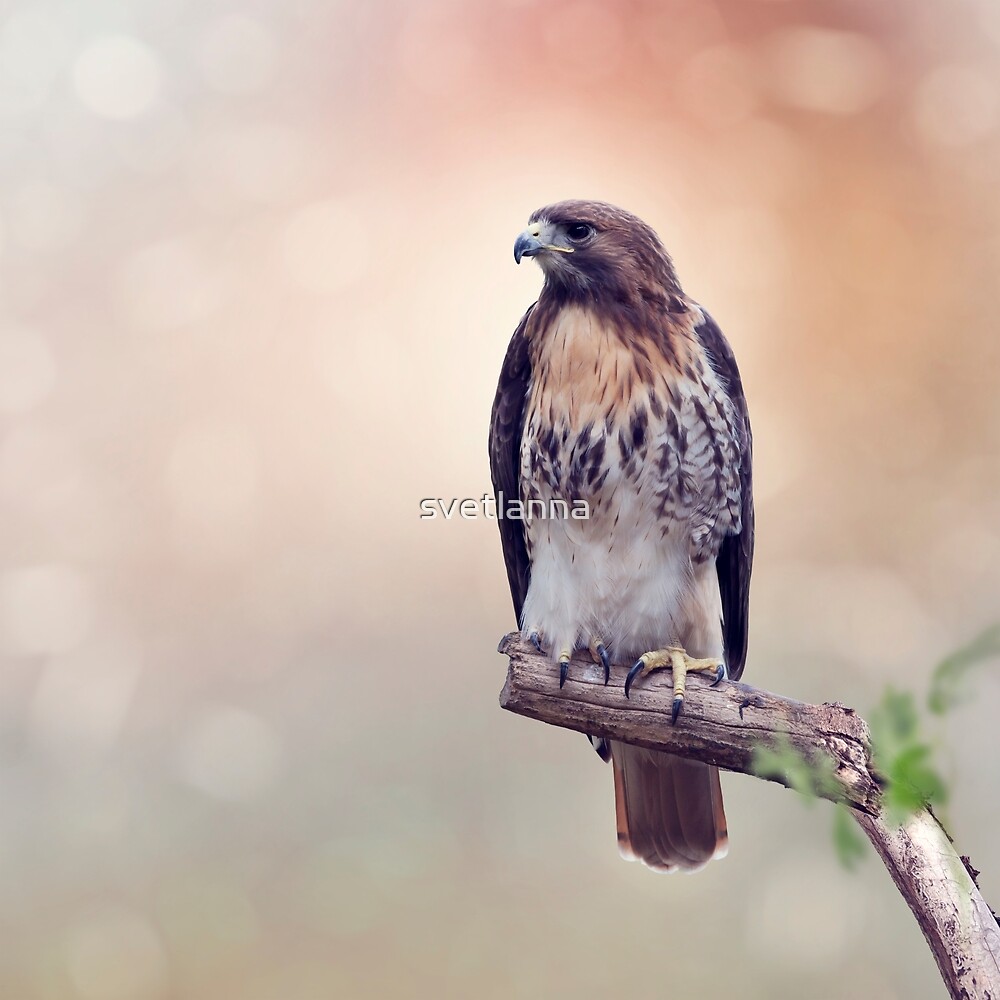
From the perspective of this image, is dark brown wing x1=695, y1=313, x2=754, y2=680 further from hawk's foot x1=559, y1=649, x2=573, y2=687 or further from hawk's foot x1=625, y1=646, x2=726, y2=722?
hawk's foot x1=559, y1=649, x2=573, y2=687

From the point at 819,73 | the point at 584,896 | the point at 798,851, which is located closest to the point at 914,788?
the point at 798,851

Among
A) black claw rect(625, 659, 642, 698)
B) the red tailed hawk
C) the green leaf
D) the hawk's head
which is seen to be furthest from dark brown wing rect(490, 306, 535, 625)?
the green leaf

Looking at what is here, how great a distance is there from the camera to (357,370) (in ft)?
7.45

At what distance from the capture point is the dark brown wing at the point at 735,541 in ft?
6.08

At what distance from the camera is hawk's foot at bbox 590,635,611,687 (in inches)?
71.6

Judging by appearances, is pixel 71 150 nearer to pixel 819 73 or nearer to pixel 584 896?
pixel 819 73

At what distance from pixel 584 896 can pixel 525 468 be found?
0.93 metres

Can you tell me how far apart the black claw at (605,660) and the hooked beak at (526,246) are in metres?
0.69

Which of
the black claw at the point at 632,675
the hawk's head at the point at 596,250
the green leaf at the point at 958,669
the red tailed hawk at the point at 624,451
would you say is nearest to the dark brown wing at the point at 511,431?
the red tailed hawk at the point at 624,451

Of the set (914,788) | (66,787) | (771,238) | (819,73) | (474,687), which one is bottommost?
(914,788)

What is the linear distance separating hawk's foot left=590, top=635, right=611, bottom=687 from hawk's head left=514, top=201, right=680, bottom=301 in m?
0.60

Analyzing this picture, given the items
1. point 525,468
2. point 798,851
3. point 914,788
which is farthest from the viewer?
point 798,851

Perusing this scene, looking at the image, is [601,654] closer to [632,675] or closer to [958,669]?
[632,675]

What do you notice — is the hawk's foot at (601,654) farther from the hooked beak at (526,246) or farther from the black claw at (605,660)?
the hooked beak at (526,246)
